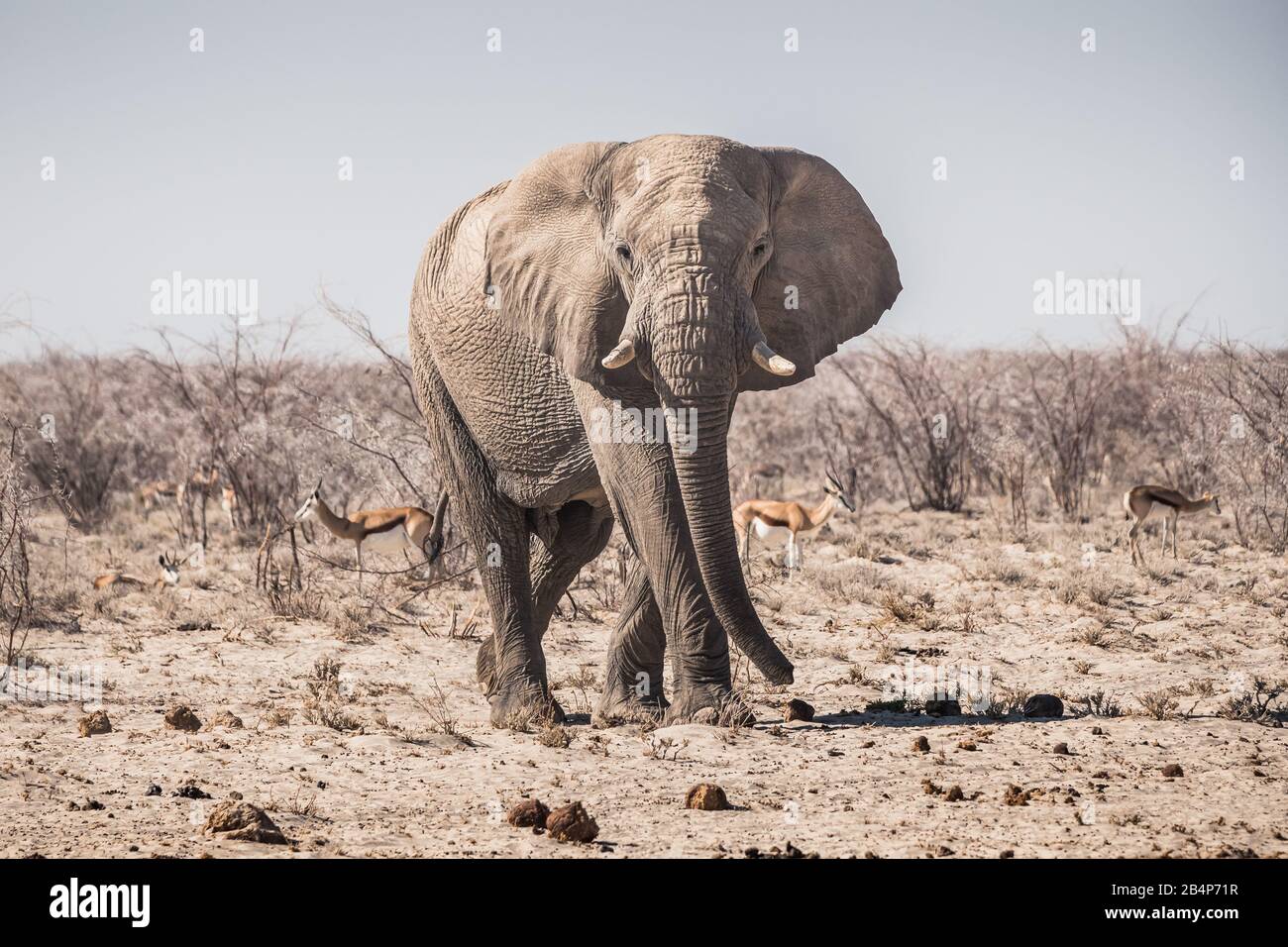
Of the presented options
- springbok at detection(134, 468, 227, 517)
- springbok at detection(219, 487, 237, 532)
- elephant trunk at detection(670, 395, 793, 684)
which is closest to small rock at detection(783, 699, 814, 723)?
elephant trunk at detection(670, 395, 793, 684)

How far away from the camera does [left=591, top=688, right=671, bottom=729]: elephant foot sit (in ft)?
25.1

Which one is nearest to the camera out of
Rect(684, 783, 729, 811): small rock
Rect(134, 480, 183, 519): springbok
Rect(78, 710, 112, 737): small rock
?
Rect(684, 783, 729, 811): small rock

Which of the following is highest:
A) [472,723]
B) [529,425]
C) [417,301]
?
[417,301]

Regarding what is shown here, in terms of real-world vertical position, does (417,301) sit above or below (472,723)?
above

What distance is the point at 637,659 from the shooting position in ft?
25.2

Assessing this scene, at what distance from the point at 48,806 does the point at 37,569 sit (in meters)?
8.04

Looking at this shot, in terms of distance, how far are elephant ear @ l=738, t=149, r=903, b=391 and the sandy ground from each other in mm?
2061

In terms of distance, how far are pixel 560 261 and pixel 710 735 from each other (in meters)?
2.58

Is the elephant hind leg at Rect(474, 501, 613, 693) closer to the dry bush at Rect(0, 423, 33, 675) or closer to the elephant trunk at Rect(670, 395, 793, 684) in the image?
the elephant trunk at Rect(670, 395, 793, 684)

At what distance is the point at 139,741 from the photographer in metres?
7.40

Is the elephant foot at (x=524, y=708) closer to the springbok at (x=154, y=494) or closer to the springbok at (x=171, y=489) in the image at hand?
the springbok at (x=171, y=489)
